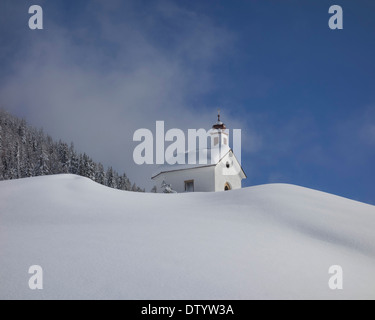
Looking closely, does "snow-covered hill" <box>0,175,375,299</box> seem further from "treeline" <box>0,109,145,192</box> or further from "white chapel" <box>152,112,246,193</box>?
"treeline" <box>0,109,145,192</box>

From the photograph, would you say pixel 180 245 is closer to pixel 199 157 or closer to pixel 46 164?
pixel 199 157

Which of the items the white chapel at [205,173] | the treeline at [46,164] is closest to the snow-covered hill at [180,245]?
the white chapel at [205,173]

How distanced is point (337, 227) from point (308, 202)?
81.5 inches

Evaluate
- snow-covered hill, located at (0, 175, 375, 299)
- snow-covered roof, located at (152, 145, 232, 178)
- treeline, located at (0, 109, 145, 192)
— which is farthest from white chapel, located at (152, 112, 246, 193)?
treeline, located at (0, 109, 145, 192)

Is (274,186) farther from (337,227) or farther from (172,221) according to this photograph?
(172,221)

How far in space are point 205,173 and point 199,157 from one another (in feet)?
5.96

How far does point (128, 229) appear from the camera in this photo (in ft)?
21.2

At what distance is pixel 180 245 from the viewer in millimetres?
5594

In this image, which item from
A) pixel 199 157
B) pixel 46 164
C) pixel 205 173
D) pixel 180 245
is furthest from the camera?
pixel 46 164

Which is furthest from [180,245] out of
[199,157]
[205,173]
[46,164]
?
[46,164]

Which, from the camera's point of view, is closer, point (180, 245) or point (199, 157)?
point (180, 245)
